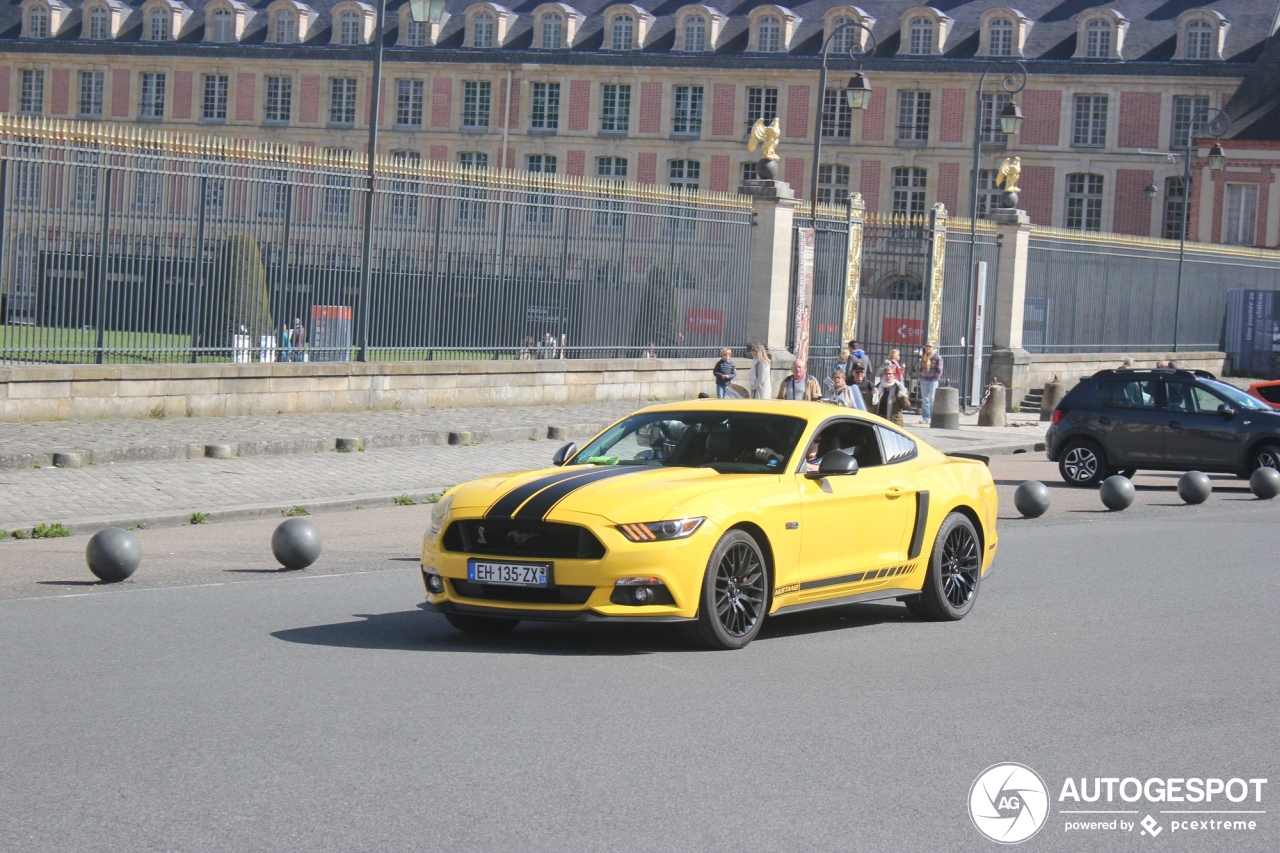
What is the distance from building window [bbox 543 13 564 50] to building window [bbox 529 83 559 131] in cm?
196

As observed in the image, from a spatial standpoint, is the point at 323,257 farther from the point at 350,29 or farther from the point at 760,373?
the point at 350,29

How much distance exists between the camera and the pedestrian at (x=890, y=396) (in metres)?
28.9

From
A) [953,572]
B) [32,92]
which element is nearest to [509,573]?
[953,572]

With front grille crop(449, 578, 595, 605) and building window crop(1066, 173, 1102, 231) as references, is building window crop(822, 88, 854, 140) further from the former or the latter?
front grille crop(449, 578, 595, 605)

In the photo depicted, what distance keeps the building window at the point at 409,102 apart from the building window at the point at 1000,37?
24865 mm

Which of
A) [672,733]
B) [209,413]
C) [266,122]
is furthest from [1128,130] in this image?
[672,733]

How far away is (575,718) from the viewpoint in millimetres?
7289

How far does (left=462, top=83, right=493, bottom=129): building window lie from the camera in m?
76.8

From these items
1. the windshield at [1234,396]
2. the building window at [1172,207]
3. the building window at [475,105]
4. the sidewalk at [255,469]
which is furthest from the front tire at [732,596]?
the building window at [475,105]

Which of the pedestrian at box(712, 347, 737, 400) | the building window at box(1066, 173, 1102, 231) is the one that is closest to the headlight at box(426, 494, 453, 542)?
the pedestrian at box(712, 347, 737, 400)

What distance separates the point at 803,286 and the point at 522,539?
74.3ft

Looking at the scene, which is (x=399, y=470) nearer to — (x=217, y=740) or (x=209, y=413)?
(x=209, y=413)

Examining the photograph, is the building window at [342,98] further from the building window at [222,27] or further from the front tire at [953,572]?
the front tire at [953,572]

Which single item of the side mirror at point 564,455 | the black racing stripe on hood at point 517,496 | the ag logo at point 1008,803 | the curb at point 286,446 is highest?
the side mirror at point 564,455
